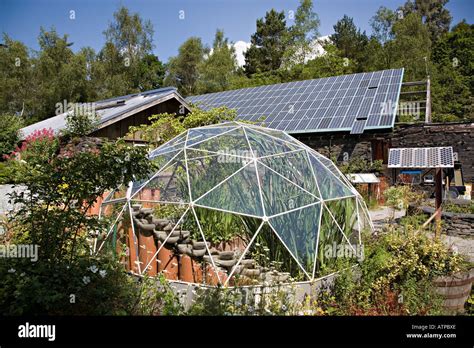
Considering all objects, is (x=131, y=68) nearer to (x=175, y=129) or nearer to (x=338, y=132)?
(x=338, y=132)

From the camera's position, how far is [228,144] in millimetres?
6707

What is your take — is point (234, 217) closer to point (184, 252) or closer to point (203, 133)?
point (184, 252)

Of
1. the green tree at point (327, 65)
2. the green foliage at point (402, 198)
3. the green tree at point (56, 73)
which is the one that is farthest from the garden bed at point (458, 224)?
the green tree at point (56, 73)

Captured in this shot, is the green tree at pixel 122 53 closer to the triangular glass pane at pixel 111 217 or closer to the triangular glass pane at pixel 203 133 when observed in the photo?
the triangular glass pane at pixel 203 133

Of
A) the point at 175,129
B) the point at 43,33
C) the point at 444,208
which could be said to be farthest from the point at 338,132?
the point at 43,33

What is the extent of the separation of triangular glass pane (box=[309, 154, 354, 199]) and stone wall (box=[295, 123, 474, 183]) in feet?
36.4

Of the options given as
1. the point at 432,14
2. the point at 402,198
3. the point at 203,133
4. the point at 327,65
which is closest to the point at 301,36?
the point at 327,65

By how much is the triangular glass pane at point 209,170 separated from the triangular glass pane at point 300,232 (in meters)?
1.14

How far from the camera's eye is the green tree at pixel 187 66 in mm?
38875

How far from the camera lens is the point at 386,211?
13758 mm

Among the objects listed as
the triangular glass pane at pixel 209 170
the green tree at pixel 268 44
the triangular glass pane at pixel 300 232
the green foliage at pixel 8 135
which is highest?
the green tree at pixel 268 44

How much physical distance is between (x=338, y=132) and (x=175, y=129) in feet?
29.5

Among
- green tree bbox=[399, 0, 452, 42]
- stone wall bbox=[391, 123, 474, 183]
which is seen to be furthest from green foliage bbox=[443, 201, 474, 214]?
green tree bbox=[399, 0, 452, 42]

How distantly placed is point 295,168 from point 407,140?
40.7ft
